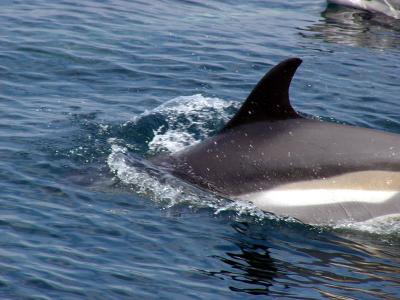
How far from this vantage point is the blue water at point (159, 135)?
10828 millimetres

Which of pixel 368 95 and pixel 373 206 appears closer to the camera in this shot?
pixel 373 206

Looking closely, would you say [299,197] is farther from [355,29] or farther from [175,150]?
[355,29]

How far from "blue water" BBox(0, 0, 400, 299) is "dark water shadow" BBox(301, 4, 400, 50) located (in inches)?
2.7

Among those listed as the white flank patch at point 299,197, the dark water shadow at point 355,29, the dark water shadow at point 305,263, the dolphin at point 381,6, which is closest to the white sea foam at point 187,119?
the white flank patch at point 299,197

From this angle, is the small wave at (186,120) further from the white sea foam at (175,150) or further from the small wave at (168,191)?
the small wave at (168,191)

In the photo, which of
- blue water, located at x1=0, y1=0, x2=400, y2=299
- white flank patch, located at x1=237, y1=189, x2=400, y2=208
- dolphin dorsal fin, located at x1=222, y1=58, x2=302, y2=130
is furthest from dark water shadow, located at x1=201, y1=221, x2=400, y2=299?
dolphin dorsal fin, located at x1=222, y1=58, x2=302, y2=130

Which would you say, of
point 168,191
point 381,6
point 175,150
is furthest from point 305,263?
point 381,6

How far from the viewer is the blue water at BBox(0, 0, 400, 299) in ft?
35.5

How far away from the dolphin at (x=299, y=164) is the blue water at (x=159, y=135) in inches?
9.2

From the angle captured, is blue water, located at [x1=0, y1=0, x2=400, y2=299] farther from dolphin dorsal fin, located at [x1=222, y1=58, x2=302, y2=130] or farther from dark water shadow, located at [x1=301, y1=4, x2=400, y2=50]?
dolphin dorsal fin, located at [x1=222, y1=58, x2=302, y2=130]

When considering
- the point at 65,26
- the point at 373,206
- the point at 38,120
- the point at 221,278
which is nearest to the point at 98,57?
the point at 65,26

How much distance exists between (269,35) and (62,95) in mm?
6516

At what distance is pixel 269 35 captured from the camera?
22.3m

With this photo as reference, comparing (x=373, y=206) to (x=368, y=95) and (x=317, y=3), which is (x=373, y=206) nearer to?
(x=368, y=95)
